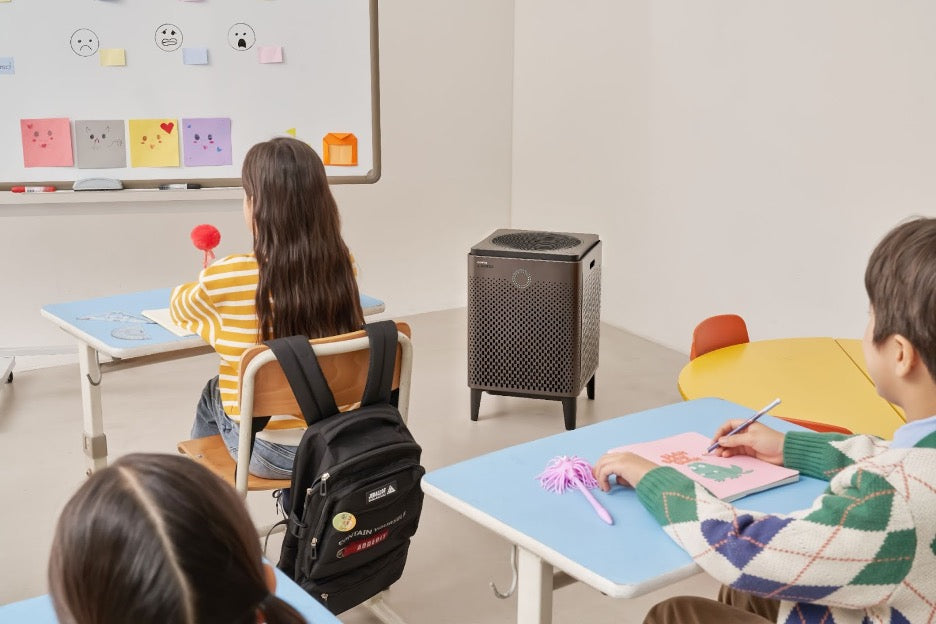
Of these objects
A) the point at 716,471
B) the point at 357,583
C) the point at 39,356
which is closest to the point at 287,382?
the point at 357,583

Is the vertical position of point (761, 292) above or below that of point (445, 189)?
below

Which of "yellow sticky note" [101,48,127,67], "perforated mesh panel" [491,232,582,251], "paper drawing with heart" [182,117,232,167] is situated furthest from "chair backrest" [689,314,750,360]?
"yellow sticky note" [101,48,127,67]

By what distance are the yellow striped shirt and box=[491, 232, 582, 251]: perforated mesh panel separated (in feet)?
5.13

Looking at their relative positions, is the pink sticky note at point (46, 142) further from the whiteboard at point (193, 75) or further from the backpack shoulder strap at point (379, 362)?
the backpack shoulder strap at point (379, 362)

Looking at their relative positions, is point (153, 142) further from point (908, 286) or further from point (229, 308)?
point (908, 286)

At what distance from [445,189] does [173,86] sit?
169cm

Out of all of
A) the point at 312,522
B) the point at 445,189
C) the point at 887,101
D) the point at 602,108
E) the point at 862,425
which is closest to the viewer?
the point at 312,522

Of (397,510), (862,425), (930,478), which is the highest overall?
(930,478)

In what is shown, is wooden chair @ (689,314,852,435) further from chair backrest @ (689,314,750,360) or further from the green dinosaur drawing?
the green dinosaur drawing

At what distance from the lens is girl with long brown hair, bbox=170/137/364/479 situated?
2.23 metres

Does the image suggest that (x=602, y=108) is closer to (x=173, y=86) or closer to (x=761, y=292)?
(x=761, y=292)

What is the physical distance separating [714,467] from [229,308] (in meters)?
1.18

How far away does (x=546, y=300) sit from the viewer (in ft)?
11.8

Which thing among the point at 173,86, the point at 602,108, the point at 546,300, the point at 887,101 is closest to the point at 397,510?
the point at 546,300
